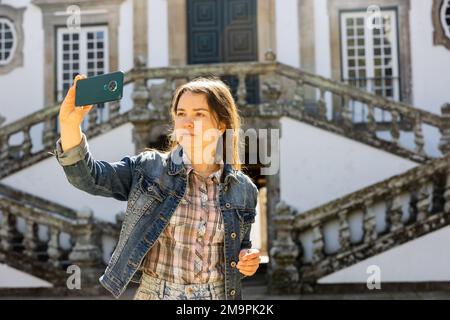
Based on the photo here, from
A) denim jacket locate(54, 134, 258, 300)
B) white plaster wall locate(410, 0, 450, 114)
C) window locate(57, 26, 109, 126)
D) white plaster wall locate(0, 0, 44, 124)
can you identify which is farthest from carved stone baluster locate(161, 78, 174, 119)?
denim jacket locate(54, 134, 258, 300)

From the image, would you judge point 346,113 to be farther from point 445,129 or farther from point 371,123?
point 445,129

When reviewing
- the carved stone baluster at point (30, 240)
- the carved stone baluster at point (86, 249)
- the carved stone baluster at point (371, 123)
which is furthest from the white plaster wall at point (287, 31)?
the carved stone baluster at point (30, 240)

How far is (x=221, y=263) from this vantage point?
2301 millimetres

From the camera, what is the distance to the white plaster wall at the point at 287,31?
11.3m

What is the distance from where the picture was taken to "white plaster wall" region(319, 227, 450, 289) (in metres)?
7.54

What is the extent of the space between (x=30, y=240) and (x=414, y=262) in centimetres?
475

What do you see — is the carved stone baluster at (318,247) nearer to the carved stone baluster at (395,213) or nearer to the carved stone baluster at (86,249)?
the carved stone baluster at (395,213)

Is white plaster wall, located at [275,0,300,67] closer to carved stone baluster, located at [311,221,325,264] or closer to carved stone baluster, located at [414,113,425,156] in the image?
carved stone baluster, located at [414,113,425,156]

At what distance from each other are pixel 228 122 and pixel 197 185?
0.89 feet

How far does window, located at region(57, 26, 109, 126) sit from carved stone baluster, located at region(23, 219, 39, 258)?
4314mm

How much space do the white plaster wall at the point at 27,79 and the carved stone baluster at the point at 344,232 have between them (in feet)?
21.2

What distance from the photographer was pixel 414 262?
7.57 meters

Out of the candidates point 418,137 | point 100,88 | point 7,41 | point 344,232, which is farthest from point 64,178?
point 100,88
